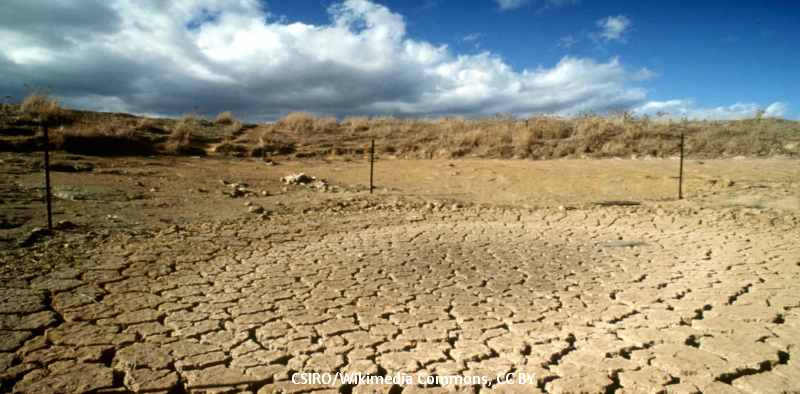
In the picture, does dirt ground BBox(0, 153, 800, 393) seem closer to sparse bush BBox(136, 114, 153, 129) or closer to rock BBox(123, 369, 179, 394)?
rock BBox(123, 369, 179, 394)

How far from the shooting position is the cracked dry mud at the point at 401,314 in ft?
7.74

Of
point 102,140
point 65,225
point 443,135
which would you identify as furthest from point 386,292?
point 443,135

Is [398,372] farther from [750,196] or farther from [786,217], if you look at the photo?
[750,196]

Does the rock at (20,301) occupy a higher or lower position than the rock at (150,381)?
higher

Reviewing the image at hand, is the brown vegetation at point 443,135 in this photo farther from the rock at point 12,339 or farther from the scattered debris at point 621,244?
the rock at point 12,339

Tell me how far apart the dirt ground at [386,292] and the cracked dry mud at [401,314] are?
0.02 metres

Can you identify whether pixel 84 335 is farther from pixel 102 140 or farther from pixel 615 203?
pixel 102 140

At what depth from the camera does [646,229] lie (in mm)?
6047

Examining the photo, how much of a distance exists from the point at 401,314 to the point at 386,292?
45 centimetres

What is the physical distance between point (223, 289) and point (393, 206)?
4097 millimetres

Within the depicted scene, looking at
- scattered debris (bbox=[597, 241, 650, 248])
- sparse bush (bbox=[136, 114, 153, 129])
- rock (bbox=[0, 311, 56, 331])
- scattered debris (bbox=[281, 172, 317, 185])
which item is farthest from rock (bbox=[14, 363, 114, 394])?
sparse bush (bbox=[136, 114, 153, 129])

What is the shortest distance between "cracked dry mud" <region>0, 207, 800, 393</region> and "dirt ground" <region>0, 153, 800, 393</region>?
2 cm

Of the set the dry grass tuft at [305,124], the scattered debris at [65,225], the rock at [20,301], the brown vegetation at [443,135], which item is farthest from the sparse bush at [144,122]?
the rock at [20,301]

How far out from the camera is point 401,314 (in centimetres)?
318
